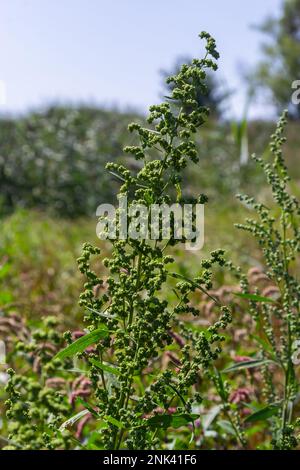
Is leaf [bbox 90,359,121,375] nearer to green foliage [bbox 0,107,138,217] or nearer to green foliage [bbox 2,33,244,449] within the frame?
green foliage [bbox 2,33,244,449]

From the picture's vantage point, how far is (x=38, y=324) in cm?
317

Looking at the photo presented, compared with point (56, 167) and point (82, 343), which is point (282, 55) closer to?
point (56, 167)

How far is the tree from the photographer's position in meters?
33.0

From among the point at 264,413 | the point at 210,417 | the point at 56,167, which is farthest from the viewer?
the point at 56,167

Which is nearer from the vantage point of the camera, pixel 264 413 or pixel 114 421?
pixel 114 421

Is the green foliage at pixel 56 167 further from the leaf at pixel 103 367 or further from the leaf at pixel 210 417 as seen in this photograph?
the leaf at pixel 103 367

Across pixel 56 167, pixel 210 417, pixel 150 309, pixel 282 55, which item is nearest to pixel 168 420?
pixel 150 309

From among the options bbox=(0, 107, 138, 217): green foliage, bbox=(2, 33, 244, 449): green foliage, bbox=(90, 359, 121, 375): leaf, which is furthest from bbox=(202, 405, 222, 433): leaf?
bbox=(0, 107, 138, 217): green foliage

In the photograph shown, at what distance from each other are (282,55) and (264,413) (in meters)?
34.1

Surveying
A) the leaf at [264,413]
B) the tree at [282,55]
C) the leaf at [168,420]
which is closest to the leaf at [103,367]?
the leaf at [168,420]

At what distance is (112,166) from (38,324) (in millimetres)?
1753

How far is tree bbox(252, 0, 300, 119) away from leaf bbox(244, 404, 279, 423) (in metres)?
30.3

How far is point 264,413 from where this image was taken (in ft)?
6.57
